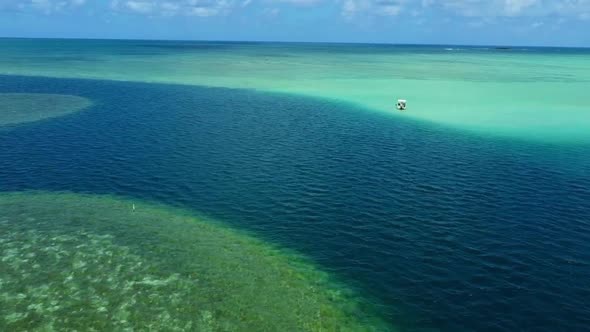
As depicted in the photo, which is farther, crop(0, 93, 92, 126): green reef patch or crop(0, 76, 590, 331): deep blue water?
crop(0, 93, 92, 126): green reef patch

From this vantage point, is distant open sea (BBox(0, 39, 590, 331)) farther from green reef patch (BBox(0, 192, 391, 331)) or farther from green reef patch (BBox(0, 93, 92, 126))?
green reef patch (BBox(0, 93, 92, 126))

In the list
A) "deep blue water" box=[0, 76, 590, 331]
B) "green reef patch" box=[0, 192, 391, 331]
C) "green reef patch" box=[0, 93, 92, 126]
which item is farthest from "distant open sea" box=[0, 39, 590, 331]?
"green reef patch" box=[0, 93, 92, 126]

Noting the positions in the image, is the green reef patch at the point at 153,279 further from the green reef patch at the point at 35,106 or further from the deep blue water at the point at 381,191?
the green reef patch at the point at 35,106

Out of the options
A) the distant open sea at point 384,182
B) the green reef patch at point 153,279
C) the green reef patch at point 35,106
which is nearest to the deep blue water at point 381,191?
the distant open sea at point 384,182

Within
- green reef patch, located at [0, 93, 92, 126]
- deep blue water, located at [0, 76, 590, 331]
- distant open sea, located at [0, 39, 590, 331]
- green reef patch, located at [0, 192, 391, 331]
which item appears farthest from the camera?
green reef patch, located at [0, 93, 92, 126]

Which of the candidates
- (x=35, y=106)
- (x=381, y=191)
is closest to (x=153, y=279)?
(x=381, y=191)

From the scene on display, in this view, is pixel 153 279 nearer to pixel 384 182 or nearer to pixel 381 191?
pixel 381 191
